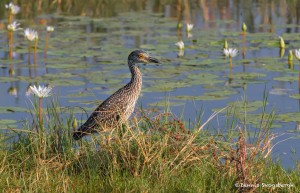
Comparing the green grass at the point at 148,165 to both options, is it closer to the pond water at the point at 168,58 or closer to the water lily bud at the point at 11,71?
the pond water at the point at 168,58

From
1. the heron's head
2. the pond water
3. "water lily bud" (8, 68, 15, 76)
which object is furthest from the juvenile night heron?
"water lily bud" (8, 68, 15, 76)

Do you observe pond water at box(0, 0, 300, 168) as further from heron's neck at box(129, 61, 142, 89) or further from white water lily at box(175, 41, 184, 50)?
heron's neck at box(129, 61, 142, 89)

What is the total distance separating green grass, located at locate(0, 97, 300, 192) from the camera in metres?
5.36

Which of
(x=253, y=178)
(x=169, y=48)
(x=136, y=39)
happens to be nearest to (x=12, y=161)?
(x=253, y=178)

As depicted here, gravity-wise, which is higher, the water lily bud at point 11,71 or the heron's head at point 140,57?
the heron's head at point 140,57

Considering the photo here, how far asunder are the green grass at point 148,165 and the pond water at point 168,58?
3.73ft

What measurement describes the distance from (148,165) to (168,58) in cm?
620

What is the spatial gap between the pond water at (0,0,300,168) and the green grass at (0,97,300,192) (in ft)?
3.73

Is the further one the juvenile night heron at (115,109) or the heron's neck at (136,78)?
the heron's neck at (136,78)

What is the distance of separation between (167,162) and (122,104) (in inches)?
Answer: 74.6

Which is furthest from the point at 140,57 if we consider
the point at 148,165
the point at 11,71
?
the point at 11,71

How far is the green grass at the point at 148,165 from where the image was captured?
536 cm

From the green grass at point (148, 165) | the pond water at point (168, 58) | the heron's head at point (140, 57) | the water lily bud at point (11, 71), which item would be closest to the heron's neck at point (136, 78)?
the heron's head at point (140, 57)

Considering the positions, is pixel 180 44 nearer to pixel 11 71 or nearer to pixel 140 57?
pixel 11 71
